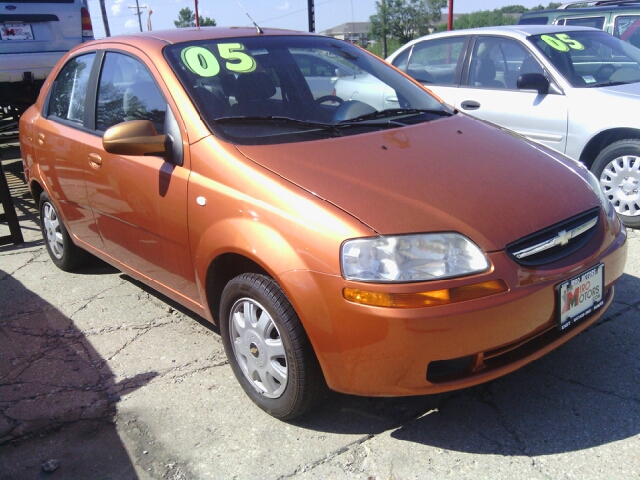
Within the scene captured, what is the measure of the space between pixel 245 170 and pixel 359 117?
826mm

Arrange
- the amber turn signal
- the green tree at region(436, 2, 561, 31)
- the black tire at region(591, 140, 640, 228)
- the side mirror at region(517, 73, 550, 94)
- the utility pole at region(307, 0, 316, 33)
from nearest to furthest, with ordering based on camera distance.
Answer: the amber turn signal, the black tire at region(591, 140, 640, 228), the side mirror at region(517, 73, 550, 94), the utility pole at region(307, 0, 316, 33), the green tree at region(436, 2, 561, 31)

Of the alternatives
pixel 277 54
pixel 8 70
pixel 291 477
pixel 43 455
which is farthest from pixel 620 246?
pixel 8 70

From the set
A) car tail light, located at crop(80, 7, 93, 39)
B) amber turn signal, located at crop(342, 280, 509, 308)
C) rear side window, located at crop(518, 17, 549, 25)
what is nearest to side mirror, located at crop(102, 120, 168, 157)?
amber turn signal, located at crop(342, 280, 509, 308)

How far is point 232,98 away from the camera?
3.04 metres

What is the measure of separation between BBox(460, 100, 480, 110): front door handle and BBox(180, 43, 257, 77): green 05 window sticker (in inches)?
106

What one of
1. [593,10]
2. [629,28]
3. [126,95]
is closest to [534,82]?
[126,95]

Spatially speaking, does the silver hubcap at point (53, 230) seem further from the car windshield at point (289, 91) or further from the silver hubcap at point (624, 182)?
the silver hubcap at point (624, 182)

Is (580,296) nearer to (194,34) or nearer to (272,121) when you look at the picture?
(272,121)

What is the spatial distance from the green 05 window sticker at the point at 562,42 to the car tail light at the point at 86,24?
18.8 feet

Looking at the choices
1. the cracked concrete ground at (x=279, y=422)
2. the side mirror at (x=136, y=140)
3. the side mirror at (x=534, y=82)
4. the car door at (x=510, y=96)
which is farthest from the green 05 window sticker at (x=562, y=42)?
the side mirror at (x=136, y=140)

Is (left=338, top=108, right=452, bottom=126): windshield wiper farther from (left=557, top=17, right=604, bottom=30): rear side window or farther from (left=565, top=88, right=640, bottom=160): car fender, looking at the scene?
(left=557, top=17, right=604, bottom=30): rear side window

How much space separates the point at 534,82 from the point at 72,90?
Result: 3588mm

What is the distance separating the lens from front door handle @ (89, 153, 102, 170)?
355 centimetres

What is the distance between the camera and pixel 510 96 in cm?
559
